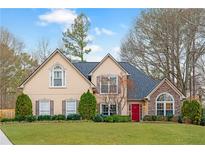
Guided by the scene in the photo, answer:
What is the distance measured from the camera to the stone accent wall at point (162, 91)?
76.3 feet

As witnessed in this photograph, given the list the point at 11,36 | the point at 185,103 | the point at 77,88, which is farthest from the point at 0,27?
the point at 185,103

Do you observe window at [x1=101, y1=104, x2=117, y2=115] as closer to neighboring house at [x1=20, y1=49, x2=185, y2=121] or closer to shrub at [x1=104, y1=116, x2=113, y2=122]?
neighboring house at [x1=20, y1=49, x2=185, y2=121]

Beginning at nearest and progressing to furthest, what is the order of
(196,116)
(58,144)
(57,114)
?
1. (58,144)
2. (196,116)
3. (57,114)

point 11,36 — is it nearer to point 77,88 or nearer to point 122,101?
point 77,88

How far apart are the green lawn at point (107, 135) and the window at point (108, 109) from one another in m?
4.86

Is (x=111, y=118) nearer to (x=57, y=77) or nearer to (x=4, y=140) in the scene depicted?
(x=57, y=77)

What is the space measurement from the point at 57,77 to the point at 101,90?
7.25 ft

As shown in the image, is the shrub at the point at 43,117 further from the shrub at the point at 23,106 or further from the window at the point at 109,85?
the window at the point at 109,85

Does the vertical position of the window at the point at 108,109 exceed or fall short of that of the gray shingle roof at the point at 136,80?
it falls short

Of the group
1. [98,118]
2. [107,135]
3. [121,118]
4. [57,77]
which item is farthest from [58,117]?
[107,135]

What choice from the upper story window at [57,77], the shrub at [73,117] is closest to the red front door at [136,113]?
the shrub at [73,117]

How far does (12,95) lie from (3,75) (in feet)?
3.47

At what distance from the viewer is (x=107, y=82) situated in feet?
78.1

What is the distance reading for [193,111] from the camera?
21922mm
